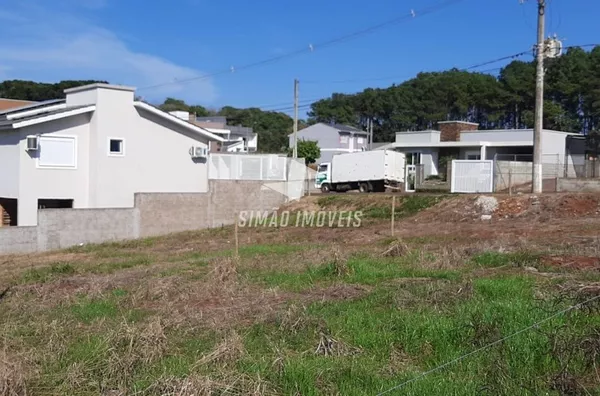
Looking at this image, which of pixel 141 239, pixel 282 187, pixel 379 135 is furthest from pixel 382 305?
pixel 379 135

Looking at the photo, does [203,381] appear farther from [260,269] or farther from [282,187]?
[282,187]

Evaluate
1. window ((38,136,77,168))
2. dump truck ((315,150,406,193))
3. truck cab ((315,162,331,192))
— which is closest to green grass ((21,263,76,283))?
window ((38,136,77,168))

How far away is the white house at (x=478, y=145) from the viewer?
4888 centimetres

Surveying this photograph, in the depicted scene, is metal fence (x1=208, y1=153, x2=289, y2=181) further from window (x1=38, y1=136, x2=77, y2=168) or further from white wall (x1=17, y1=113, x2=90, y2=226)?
window (x1=38, y1=136, x2=77, y2=168)

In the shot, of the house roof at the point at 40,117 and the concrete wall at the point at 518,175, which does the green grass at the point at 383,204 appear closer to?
the concrete wall at the point at 518,175

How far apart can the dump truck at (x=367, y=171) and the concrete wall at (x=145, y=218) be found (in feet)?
31.9

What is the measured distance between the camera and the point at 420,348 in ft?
26.0

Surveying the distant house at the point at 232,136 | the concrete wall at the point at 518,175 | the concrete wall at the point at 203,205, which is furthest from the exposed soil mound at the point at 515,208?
the distant house at the point at 232,136

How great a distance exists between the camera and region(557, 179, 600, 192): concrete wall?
1325 inches

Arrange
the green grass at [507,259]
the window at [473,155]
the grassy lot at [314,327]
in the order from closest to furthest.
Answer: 1. the grassy lot at [314,327]
2. the green grass at [507,259]
3. the window at [473,155]

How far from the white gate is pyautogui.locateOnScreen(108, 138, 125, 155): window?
17108 millimetres

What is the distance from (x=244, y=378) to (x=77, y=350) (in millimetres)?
2608

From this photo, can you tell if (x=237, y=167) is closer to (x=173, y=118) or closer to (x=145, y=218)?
(x=173, y=118)

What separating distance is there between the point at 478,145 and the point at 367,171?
33.8 ft
